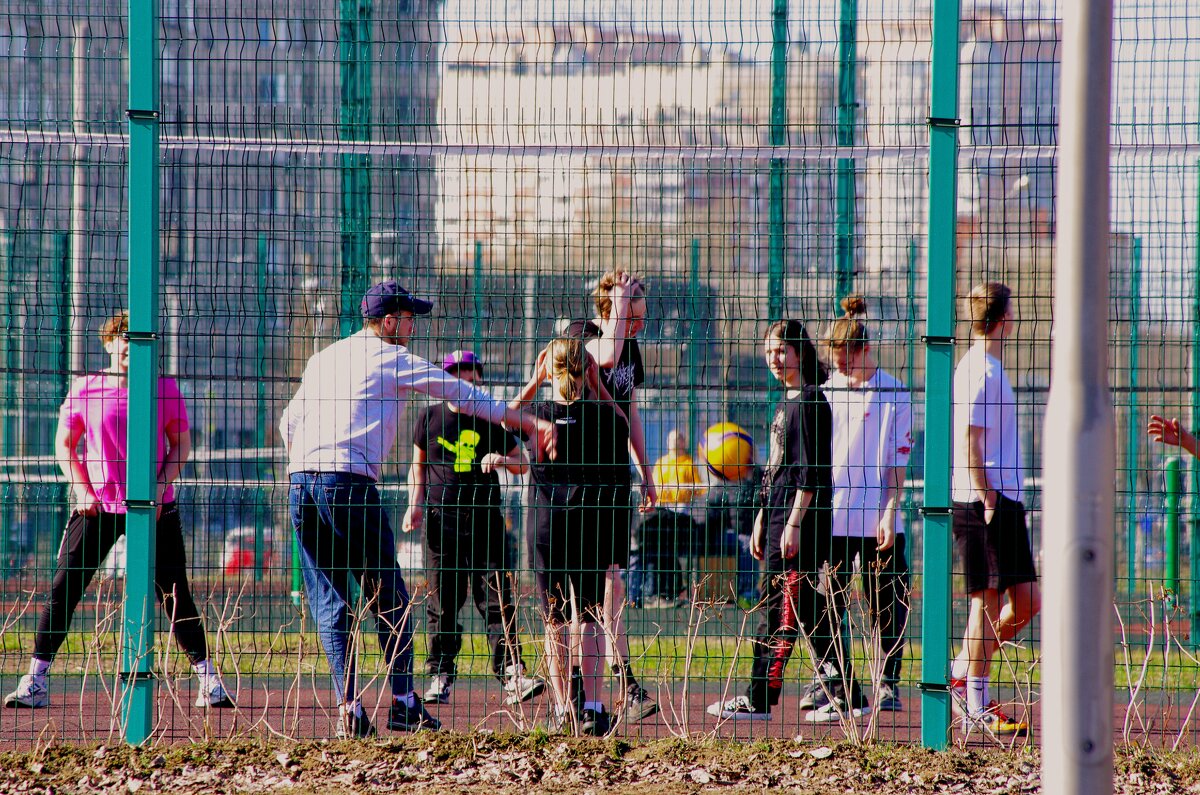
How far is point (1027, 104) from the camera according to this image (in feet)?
17.2

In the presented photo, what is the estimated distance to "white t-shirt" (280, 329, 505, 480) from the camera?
5.02 m

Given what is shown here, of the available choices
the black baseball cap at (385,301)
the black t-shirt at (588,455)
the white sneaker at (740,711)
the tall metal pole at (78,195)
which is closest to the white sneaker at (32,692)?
the tall metal pole at (78,195)

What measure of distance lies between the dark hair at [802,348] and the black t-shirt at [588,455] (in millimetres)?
814

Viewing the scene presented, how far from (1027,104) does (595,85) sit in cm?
181

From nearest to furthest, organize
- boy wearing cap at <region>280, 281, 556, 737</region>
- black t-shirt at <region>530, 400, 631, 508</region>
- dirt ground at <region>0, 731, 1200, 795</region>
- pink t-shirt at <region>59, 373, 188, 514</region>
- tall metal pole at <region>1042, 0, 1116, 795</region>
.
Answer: tall metal pole at <region>1042, 0, 1116, 795</region>, dirt ground at <region>0, 731, 1200, 795</region>, boy wearing cap at <region>280, 281, 556, 737</region>, black t-shirt at <region>530, 400, 631, 508</region>, pink t-shirt at <region>59, 373, 188, 514</region>

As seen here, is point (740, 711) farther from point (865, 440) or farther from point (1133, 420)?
point (1133, 420)

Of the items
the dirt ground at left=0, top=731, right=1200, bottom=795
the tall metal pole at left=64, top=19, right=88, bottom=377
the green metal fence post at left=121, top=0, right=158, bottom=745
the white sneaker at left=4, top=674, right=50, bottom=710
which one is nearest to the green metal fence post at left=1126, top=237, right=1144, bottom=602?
the dirt ground at left=0, top=731, right=1200, bottom=795

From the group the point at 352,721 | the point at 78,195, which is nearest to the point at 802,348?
the point at 352,721

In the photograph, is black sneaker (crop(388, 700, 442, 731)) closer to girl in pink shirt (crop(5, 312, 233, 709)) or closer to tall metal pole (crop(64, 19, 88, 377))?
girl in pink shirt (crop(5, 312, 233, 709))

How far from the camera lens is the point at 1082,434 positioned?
2.84m

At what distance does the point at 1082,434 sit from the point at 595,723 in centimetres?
279

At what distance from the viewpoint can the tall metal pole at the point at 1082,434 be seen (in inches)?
111

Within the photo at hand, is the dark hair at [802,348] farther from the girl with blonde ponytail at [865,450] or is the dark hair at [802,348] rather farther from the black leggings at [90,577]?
the black leggings at [90,577]

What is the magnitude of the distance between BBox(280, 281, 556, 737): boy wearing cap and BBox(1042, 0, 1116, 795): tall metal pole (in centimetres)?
246
